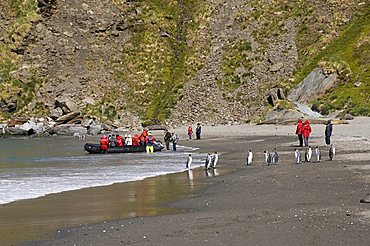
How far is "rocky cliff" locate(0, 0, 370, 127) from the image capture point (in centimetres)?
7119

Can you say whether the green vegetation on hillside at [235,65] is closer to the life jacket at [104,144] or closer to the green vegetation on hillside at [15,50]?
the green vegetation on hillside at [15,50]

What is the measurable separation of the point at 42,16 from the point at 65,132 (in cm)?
2616

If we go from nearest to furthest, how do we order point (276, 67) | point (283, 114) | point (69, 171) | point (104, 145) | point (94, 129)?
point (69, 171) → point (104, 145) → point (283, 114) → point (94, 129) → point (276, 67)

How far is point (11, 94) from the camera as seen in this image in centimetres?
8125

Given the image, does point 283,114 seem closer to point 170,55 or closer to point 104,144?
point 104,144

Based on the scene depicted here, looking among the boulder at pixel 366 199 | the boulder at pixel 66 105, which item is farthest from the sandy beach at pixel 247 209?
the boulder at pixel 66 105

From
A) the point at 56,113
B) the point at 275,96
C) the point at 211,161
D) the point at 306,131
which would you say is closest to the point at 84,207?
the point at 211,161

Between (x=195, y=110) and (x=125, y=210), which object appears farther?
(x=195, y=110)

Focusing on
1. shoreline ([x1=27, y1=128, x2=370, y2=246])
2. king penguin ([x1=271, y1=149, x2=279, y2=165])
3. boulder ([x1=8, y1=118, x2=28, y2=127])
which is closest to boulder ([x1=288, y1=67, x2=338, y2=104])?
boulder ([x1=8, y1=118, x2=28, y2=127])

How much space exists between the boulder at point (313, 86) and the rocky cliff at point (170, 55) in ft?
2.36

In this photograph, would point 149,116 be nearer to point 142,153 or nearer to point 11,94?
point 11,94

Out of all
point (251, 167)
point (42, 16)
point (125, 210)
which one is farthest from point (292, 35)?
point (125, 210)

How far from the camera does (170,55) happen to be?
279 ft

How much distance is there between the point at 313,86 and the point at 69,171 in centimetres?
4123
